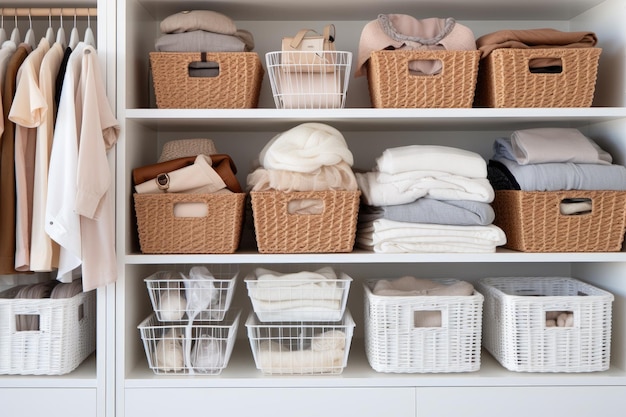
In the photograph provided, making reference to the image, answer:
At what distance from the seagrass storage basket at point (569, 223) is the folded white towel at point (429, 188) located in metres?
0.11

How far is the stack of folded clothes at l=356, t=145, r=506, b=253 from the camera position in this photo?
1665mm

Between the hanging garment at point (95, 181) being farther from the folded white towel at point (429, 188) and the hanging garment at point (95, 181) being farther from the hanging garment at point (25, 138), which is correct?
the folded white towel at point (429, 188)

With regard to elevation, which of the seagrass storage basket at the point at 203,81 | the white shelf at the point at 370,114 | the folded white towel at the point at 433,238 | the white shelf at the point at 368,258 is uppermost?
the seagrass storage basket at the point at 203,81

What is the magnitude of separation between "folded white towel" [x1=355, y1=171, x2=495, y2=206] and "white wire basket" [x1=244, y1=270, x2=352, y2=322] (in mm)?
265

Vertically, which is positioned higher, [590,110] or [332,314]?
[590,110]

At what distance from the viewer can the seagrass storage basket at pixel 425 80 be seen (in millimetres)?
1650

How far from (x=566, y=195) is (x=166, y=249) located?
1.13m

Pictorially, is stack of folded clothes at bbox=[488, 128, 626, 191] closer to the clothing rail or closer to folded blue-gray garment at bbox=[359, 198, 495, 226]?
folded blue-gray garment at bbox=[359, 198, 495, 226]

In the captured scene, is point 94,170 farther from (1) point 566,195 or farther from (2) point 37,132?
(1) point 566,195

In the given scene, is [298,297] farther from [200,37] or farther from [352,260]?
[200,37]

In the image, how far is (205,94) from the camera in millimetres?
1680

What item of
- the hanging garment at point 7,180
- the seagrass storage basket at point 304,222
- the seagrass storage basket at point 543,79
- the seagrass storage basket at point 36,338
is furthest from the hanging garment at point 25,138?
the seagrass storage basket at point 543,79

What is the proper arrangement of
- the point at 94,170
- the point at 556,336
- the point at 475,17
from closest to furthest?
the point at 94,170
the point at 556,336
the point at 475,17

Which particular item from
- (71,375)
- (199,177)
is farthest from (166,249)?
(71,375)
